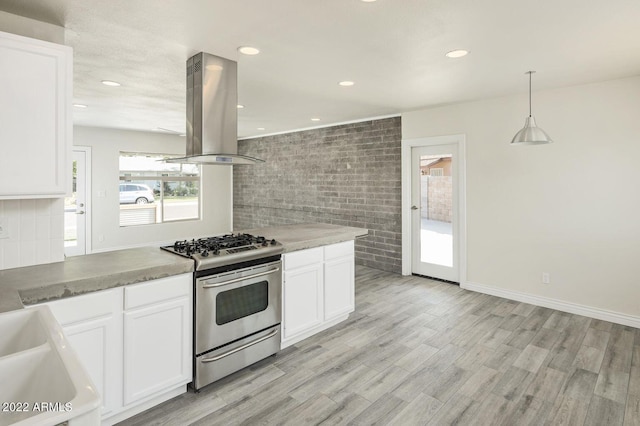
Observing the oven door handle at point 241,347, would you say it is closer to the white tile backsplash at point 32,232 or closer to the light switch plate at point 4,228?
the white tile backsplash at point 32,232

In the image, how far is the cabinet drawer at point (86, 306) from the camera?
1812mm

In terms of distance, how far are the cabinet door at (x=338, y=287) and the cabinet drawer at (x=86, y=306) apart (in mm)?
1804

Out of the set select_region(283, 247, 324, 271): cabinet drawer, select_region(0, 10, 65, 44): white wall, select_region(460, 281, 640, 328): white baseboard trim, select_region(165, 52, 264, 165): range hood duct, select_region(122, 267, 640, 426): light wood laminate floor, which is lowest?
select_region(122, 267, 640, 426): light wood laminate floor

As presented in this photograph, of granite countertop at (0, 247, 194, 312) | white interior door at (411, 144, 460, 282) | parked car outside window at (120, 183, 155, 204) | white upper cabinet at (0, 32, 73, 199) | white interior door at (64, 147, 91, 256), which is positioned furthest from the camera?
parked car outside window at (120, 183, 155, 204)

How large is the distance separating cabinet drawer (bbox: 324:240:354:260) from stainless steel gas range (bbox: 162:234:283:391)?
62cm

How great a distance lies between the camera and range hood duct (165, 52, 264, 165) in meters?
2.89

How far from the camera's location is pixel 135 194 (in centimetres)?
771

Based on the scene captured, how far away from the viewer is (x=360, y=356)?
2967 mm

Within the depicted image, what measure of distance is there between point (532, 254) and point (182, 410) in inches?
158

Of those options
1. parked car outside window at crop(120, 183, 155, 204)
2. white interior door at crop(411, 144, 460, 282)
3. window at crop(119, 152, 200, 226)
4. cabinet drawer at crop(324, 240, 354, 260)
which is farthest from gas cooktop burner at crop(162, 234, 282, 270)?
parked car outside window at crop(120, 183, 155, 204)

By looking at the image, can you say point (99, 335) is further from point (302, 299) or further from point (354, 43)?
point (354, 43)

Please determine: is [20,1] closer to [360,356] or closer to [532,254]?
[360,356]

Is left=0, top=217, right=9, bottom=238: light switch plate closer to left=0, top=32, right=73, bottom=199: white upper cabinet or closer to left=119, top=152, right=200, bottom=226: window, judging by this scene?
left=0, top=32, right=73, bottom=199: white upper cabinet

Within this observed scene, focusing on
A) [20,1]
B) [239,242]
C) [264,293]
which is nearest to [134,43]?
[20,1]
